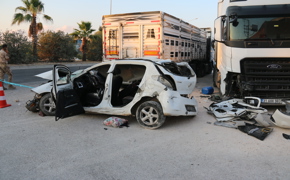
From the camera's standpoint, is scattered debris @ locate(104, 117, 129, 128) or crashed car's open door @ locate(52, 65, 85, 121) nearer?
crashed car's open door @ locate(52, 65, 85, 121)

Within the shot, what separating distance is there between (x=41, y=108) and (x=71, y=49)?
26.6m

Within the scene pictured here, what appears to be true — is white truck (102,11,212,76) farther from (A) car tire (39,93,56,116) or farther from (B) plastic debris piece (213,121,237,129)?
(A) car tire (39,93,56,116)

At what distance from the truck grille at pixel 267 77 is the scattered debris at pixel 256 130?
5.61ft

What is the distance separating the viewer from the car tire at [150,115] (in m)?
5.25

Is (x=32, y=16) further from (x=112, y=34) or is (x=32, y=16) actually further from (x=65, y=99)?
(x=65, y=99)

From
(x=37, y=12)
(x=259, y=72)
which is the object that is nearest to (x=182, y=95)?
(x=259, y=72)

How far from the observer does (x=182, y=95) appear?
18.8 feet

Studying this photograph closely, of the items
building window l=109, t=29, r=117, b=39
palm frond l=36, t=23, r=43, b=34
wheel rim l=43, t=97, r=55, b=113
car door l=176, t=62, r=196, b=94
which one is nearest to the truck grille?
car door l=176, t=62, r=196, b=94

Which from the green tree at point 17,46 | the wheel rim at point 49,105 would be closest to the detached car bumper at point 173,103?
the wheel rim at point 49,105

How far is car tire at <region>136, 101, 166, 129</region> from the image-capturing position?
525 cm

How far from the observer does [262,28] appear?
701 cm

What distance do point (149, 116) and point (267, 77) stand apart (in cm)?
372

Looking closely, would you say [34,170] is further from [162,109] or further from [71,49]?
[71,49]

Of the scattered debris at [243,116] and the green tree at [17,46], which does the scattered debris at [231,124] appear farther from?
the green tree at [17,46]
